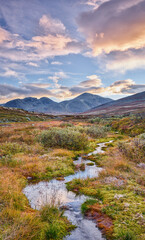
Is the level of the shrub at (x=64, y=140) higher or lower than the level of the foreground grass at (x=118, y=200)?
higher

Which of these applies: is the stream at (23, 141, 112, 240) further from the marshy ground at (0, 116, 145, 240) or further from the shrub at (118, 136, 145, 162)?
the shrub at (118, 136, 145, 162)

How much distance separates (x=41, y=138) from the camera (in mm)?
23672

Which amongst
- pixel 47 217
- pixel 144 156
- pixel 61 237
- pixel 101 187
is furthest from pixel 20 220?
pixel 144 156

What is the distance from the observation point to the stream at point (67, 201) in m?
6.53

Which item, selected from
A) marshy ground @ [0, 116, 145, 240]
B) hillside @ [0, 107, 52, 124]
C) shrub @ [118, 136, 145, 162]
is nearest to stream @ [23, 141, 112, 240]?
marshy ground @ [0, 116, 145, 240]

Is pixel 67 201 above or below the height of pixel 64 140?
below

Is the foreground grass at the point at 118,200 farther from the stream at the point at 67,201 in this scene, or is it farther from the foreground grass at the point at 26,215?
the foreground grass at the point at 26,215

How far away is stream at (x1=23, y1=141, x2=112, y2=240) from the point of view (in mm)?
6531

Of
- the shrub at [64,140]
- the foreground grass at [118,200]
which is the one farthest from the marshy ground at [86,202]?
the shrub at [64,140]

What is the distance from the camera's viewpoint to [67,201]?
8.91m

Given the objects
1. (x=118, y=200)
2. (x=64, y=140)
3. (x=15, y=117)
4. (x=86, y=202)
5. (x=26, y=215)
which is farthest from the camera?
(x=15, y=117)

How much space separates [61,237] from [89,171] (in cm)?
795

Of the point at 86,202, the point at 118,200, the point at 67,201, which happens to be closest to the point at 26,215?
the point at 67,201

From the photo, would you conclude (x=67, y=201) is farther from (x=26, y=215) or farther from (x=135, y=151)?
(x=135, y=151)
